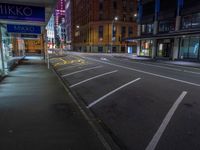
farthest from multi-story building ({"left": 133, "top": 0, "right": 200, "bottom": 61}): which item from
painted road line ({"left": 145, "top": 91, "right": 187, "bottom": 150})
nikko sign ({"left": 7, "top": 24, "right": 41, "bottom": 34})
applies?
painted road line ({"left": 145, "top": 91, "right": 187, "bottom": 150})

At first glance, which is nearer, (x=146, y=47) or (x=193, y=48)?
(x=193, y=48)

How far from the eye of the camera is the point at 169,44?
1175 inches

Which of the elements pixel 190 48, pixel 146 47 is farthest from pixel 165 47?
pixel 146 47

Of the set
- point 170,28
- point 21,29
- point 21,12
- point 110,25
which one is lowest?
point 21,29

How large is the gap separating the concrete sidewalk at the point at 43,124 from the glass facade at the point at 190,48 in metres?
22.4

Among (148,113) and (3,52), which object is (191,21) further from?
(148,113)

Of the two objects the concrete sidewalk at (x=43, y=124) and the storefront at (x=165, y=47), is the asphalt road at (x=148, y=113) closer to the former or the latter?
the concrete sidewalk at (x=43, y=124)

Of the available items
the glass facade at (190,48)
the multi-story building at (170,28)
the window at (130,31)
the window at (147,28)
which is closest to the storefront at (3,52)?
the multi-story building at (170,28)

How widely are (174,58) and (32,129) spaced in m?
27.4

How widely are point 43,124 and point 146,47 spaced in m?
34.0

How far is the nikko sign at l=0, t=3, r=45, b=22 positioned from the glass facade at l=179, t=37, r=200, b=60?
836 inches

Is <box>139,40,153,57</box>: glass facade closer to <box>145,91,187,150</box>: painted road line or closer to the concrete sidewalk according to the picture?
<box>145,91,187,150</box>: painted road line

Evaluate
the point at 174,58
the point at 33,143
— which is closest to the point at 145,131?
the point at 33,143

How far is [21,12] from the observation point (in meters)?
10.2
